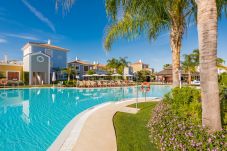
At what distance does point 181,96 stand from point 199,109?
153cm

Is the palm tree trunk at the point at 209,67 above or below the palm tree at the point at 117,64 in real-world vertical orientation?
below

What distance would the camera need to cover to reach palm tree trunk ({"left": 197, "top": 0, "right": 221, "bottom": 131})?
9.90ft

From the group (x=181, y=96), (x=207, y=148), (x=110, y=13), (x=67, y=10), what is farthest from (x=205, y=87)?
(x=110, y=13)

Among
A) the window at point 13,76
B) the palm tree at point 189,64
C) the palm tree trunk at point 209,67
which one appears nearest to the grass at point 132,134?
the palm tree trunk at point 209,67

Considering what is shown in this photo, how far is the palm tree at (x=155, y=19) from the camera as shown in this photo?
6.57 meters

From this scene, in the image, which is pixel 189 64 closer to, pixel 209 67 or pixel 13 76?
pixel 13 76

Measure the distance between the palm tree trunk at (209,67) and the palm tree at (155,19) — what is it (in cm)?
375

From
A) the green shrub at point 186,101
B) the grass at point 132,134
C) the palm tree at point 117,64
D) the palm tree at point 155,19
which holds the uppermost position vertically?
the palm tree at point 117,64

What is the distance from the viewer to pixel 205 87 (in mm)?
3072

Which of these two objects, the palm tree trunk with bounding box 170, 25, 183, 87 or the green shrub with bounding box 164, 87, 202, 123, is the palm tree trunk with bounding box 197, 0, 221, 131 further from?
the palm tree trunk with bounding box 170, 25, 183, 87

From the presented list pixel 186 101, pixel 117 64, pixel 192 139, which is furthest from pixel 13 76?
pixel 192 139

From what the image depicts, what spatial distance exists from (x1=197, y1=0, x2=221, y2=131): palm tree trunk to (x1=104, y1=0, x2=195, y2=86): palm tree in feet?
12.3

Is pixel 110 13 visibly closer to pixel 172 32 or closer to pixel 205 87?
pixel 172 32

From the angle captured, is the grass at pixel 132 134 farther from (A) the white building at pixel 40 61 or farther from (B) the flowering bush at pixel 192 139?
(A) the white building at pixel 40 61
